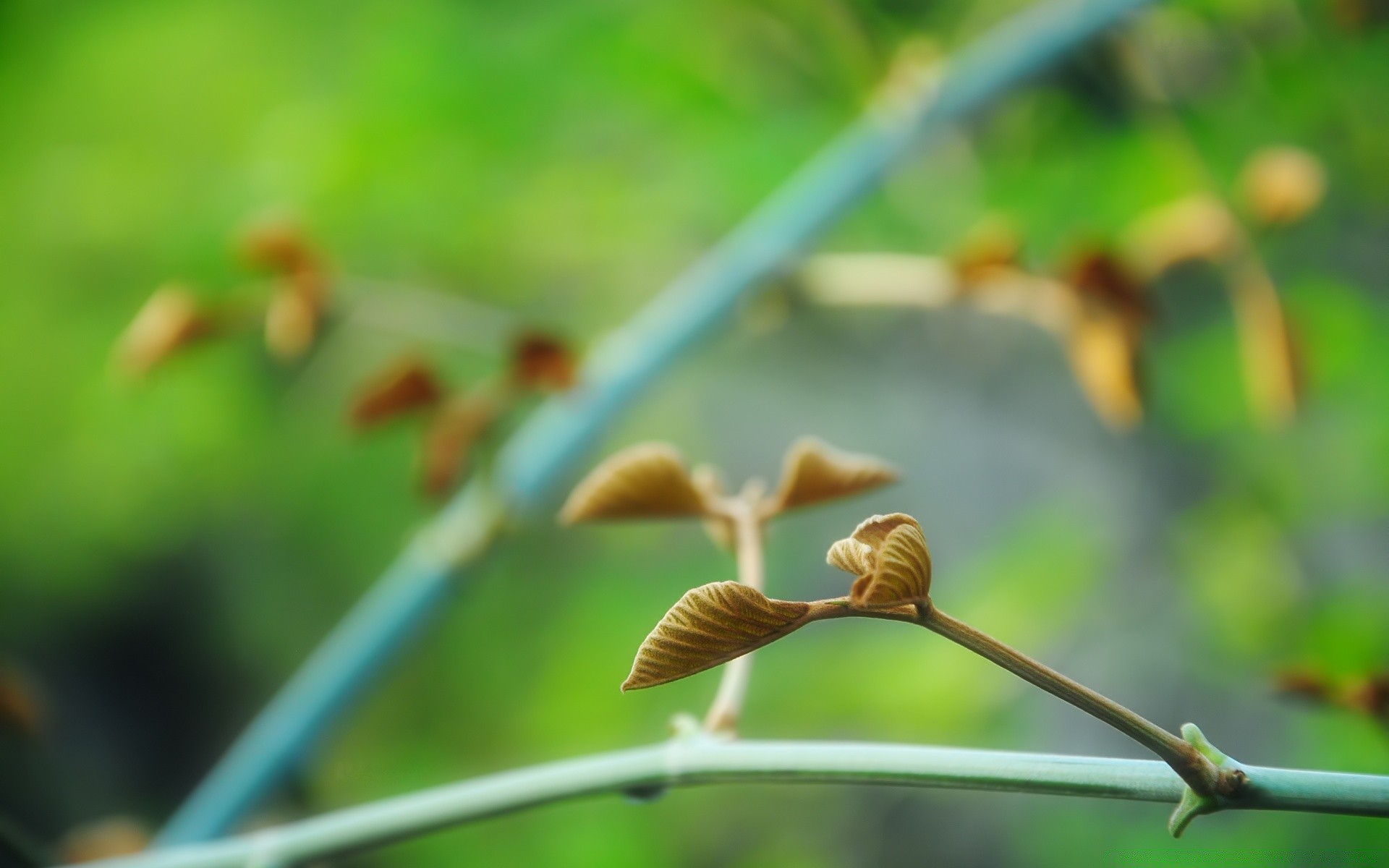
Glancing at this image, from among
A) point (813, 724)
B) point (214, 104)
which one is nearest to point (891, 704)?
point (813, 724)

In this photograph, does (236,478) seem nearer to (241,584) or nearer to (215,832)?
(241,584)

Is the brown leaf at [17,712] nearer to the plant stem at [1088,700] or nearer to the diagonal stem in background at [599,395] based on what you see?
the diagonal stem in background at [599,395]

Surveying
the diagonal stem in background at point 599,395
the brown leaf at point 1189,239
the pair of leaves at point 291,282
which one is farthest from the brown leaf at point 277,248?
the brown leaf at point 1189,239

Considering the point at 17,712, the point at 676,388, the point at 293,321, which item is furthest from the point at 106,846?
the point at 676,388

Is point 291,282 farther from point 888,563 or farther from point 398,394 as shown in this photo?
point 888,563

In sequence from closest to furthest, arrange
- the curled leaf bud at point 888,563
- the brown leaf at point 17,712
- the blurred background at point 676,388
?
the curled leaf bud at point 888,563, the brown leaf at point 17,712, the blurred background at point 676,388

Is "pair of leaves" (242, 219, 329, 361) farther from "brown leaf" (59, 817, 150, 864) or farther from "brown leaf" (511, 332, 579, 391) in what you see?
"brown leaf" (59, 817, 150, 864)

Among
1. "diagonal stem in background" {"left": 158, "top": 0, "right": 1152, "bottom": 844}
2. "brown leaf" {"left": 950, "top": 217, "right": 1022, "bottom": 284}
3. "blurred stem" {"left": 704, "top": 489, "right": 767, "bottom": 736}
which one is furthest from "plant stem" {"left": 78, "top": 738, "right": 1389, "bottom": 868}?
"brown leaf" {"left": 950, "top": 217, "right": 1022, "bottom": 284}
